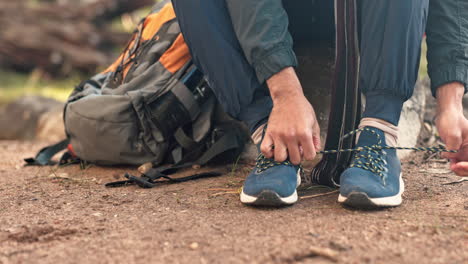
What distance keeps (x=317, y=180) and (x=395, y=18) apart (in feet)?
2.35

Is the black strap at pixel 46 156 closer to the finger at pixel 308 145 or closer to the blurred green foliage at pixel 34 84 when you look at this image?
the finger at pixel 308 145

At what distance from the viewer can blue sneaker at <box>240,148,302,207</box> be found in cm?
156

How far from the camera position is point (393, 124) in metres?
1.69

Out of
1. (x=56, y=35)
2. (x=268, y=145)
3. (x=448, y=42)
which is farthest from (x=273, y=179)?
(x=56, y=35)

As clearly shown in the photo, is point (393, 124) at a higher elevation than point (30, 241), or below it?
higher

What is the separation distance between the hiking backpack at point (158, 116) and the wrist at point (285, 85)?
2.68 ft

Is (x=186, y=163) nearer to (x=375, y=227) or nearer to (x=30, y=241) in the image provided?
(x=30, y=241)

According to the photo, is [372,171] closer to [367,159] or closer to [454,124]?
[367,159]

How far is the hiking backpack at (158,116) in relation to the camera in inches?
92.4

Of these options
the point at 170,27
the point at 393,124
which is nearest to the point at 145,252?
Answer: the point at 393,124

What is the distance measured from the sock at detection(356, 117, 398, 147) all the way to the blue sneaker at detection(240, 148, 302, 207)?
0.32m

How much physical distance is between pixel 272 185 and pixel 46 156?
191 centimetres

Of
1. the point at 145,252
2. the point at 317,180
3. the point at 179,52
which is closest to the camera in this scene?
the point at 145,252

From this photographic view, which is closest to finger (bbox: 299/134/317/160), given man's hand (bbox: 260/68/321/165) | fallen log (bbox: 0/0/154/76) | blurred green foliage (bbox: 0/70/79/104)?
Answer: man's hand (bbox: 260/68/321/165)
